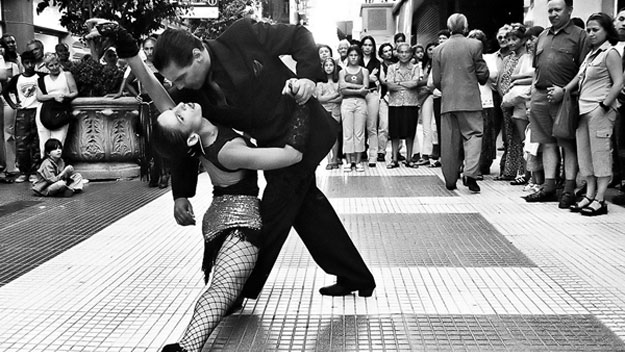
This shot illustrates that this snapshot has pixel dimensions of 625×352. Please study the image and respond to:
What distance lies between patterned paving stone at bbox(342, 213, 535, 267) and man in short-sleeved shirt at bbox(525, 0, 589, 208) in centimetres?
115

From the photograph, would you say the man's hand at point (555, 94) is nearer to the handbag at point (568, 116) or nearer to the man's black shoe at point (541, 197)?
the handbag at point (568, 116)

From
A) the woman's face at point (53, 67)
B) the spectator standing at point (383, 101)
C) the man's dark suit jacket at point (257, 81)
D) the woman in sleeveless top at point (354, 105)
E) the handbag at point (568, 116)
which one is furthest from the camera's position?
the spectator standing at point (383, 101)

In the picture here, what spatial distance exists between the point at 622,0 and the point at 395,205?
16.6ft

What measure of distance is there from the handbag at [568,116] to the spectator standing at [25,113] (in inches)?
272

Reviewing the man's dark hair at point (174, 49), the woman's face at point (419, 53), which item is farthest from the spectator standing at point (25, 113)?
the man's dark hair at point (174, 49)

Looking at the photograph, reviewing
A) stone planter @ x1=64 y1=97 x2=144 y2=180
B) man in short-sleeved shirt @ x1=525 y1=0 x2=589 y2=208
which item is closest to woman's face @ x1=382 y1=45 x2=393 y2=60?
stone planter @ x1=64 y1=97 x2=144 y2=180

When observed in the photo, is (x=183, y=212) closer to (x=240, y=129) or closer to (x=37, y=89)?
(x=240, y=129)

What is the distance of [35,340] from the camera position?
359 cm

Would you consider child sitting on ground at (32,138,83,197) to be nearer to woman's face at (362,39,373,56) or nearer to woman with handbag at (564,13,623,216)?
woman's face at (362,39,373,56)

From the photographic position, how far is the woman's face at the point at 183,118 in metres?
3.10

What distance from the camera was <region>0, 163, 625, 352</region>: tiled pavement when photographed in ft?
11.6

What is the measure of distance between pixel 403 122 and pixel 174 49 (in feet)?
27.7

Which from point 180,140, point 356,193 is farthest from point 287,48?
point 356,193

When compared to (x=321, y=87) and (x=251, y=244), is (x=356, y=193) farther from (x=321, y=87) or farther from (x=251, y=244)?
(x=251, y=244)
